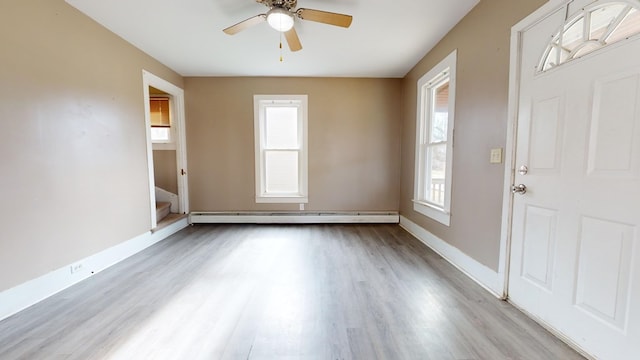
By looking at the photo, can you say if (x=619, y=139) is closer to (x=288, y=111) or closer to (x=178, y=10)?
(x=178, y=10)

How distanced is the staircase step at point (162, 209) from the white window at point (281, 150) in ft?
4.93

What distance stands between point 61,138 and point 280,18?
2149 mm

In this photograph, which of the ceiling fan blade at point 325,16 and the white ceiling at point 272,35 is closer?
the ceiling fan blade at point 325,16

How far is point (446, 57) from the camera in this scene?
2.72 metres

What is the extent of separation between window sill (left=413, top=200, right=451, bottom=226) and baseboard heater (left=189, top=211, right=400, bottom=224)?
0.79 metres

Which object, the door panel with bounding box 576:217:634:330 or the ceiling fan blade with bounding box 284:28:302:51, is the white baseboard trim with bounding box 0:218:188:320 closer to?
the ceiling fan blade with bounding box 284:28:302:51

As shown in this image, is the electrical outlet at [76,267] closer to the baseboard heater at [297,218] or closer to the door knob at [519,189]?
the baseboard heater at [297,218]

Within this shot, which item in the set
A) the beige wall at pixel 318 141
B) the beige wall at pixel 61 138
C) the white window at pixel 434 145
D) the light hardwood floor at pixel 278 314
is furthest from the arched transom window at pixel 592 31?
the beige wall at pixel 61 138

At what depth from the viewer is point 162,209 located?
396cm

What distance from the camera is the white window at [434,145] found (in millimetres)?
2775

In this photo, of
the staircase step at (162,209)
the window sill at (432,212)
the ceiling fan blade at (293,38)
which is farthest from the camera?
the staircase step at (162,209)

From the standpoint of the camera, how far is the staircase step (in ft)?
12.5

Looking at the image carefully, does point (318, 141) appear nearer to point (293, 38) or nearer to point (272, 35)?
point (272, 35)

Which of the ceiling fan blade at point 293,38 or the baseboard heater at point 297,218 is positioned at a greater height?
the ceiling fan blade at point 293,38
